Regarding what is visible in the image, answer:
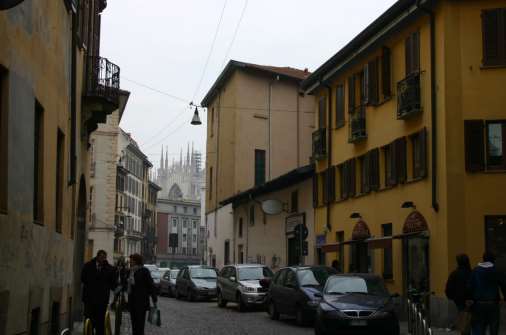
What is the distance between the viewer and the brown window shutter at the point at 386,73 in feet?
83.0

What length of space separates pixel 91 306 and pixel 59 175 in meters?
2.90

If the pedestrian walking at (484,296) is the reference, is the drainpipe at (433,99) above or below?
above

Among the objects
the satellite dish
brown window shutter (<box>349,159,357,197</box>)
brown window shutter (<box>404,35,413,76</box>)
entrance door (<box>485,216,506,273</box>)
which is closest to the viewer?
entrance door (<box>485,216,506,273</box>)

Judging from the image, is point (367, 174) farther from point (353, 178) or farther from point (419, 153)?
point (419, 153)

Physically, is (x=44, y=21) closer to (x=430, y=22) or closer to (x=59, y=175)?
(x=59, y=175)

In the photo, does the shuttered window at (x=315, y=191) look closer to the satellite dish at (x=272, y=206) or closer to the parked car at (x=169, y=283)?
the satellite dish at (x=272, y=206)

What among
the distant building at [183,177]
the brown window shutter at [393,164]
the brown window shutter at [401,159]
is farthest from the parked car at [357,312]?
the distant building at [183,177]

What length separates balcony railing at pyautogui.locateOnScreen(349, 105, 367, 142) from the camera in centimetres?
2770

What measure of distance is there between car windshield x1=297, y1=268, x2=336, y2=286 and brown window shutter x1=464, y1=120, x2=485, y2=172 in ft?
16.3

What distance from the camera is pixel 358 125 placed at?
91.6 ft

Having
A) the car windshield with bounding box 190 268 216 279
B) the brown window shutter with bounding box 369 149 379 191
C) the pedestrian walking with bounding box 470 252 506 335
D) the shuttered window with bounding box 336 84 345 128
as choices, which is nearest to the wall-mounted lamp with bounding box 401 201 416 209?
the brown window shutter with bounding box 369 149 379 191

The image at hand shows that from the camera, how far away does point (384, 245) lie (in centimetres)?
2380

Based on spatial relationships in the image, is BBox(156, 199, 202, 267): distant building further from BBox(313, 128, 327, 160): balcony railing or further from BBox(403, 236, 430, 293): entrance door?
BBox(403, 236, 430, 293): entrance door

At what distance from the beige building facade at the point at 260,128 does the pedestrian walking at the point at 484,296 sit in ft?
113
